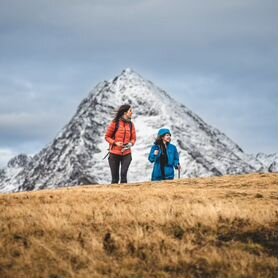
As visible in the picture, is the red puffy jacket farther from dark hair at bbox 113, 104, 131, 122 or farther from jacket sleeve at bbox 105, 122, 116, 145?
dark hair at bbox 113, 104, 131, 122

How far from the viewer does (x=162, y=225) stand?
10.8 metres

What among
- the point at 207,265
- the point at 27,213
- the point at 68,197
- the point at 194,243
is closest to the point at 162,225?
the point at 194,243

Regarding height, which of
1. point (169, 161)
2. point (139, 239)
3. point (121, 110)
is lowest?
point (139, 239)

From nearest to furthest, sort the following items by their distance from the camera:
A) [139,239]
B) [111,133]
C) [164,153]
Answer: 1. [139,239]
2. [164,153]
3. [111,133]

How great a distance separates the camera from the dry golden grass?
29.0 feet

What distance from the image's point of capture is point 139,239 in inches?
387

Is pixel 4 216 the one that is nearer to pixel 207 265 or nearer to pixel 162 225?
pixel 162 225

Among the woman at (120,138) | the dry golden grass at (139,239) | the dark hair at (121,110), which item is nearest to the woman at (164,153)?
the woman at (120,138)

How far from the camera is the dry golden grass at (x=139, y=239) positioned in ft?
29.0

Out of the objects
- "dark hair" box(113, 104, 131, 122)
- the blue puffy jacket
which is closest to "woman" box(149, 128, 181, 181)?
the blue puffy jacket

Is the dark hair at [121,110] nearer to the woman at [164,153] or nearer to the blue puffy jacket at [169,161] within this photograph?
the woman at [164,153]

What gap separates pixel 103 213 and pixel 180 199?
2.95 meters

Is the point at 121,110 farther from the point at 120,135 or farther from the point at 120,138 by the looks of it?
the point at 120,138

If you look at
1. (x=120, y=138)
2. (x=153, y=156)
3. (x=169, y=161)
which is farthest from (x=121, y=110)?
(x=169, y=161)
